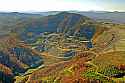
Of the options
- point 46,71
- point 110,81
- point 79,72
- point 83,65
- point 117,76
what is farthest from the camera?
point 46,71

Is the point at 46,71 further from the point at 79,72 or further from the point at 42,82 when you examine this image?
the point at 79,72

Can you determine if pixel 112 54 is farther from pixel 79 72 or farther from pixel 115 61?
pixel 79 72

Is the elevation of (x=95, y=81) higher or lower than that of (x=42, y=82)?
higher

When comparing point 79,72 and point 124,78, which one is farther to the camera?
point 79,72

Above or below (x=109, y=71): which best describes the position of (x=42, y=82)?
below

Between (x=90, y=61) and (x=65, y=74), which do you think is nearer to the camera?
(x=65, y=74)

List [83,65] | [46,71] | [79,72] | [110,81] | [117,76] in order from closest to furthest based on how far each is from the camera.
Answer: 1. [110,81]
2. [117,76]
3. [79,72]
4. [83,65]
5. [46,71]

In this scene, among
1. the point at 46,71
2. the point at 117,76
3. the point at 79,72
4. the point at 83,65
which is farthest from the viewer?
the point at 46,71

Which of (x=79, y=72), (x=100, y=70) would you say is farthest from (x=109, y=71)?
(x=79, y=72)

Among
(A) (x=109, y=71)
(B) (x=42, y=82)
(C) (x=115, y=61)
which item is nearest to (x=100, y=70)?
(A) (x=109, y=71)
